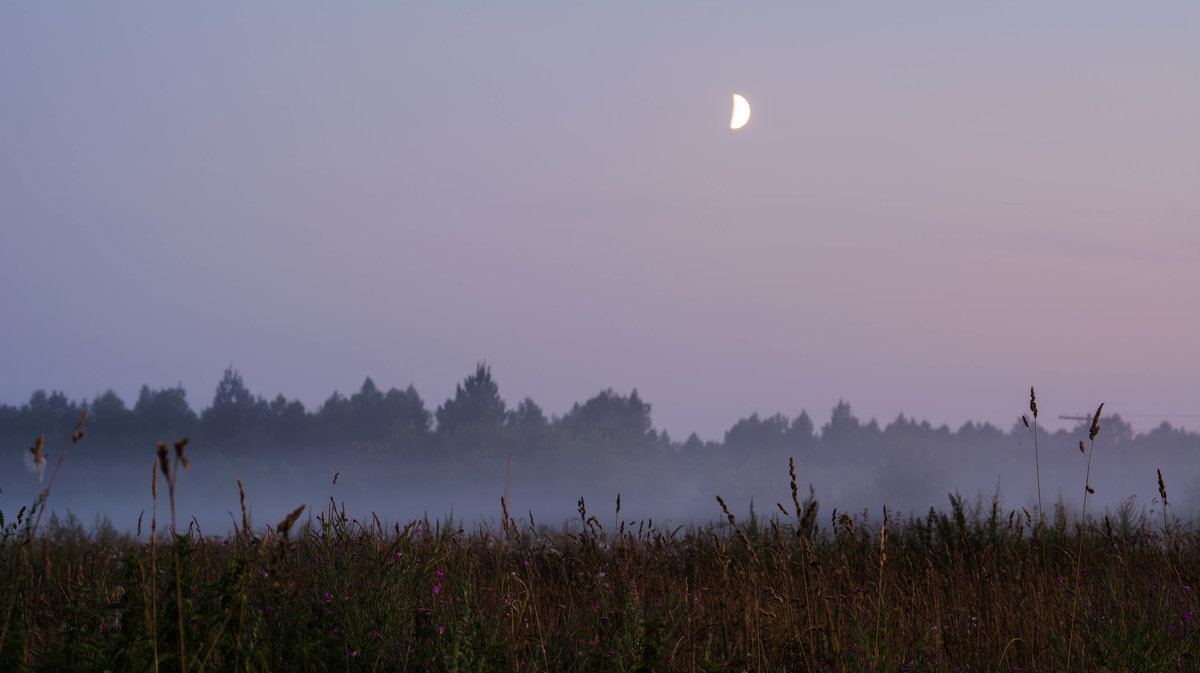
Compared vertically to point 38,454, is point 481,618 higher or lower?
lower

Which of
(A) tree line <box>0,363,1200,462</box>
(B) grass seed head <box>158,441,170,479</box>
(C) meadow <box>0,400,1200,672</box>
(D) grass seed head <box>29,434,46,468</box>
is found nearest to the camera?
(B) grass seed head <box>158,441,170,479</box>

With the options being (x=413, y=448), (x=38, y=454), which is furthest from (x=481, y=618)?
(x=413, y=448)

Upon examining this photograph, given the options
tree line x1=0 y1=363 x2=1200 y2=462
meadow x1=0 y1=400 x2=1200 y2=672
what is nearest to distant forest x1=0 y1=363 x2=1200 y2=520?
tree line x1=0 y1=363 x2=1200 y2=462

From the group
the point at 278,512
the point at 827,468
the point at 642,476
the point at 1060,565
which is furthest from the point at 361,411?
Answer: the point at 1060,565

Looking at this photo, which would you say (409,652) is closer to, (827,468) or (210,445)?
(210,445)

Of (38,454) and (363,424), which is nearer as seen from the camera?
(38,454)

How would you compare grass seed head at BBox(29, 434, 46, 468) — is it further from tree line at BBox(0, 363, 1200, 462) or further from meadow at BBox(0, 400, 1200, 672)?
tree line at BBox(0, 363, 1200, 462)

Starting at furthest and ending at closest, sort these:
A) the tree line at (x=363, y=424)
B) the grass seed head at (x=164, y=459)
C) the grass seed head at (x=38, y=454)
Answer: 1. the tree line at (x=363, y=424)
2. the grass seed head at (x=38, y=454)
3. the grass seed head at (x=164, y=459)

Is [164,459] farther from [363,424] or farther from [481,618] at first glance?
[363,424]

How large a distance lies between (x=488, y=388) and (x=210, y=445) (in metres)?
39.3

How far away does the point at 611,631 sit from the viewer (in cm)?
430

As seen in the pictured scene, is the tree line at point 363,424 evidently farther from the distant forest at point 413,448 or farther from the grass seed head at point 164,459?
the grass seed head at point 164,459

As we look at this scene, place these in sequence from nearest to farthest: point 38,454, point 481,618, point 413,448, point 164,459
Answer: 1. point 164,459
2. point 38,454
3. point 481,618
4. point 413,448

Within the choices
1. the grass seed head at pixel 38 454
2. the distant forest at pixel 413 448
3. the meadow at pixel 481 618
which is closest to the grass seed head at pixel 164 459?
the meadow at pixel 481 618
